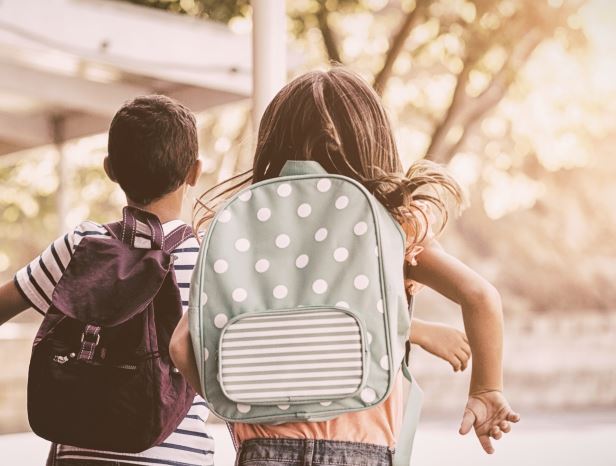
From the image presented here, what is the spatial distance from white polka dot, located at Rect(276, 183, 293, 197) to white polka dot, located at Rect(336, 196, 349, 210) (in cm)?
8

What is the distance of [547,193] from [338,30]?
9822 millimetres

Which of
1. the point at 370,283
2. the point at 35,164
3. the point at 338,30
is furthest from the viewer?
the point at 35,164

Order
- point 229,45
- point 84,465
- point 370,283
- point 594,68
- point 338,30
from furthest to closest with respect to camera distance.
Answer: point 594,68 < point 338,30 < point 229,45 < point 84,465 < point 370,283

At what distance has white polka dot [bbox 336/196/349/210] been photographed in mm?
1525

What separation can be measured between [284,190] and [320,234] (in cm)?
10

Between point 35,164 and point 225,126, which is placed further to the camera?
point 35,164

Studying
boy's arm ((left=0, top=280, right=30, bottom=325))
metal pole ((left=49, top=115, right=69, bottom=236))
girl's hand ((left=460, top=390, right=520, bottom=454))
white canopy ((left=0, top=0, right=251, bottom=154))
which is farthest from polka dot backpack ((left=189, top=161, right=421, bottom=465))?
metal pole ((left=49, top=115, right=69, bottom=236))

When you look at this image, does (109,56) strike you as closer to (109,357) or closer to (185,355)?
(109,357)

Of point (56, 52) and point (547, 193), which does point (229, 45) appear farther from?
point (547, 193)

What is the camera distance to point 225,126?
12086 mm

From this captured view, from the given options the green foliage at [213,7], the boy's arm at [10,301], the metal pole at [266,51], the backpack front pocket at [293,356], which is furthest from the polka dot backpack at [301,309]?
the green foliage at [213,7]

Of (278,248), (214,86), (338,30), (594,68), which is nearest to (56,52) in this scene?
(214,86)

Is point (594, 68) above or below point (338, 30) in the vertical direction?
above

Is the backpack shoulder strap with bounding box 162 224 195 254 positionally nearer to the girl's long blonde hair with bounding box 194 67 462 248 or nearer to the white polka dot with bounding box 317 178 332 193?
the girl's long blonde hair with bounding box 194 67 462 248
